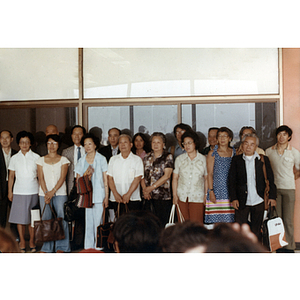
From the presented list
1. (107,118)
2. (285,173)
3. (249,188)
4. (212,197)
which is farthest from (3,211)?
(285,173)

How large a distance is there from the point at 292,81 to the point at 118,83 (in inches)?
90.6

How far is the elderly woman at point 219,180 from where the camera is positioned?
4.08m

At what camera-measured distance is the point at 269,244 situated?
157 inches

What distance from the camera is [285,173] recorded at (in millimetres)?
4113

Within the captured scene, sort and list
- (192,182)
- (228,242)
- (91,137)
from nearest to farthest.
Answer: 1. (228,242)
2. (192,182)
3. (91,137)

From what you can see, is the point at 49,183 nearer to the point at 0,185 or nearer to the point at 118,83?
the point at 0,185

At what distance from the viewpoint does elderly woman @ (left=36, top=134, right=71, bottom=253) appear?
13.8 feet

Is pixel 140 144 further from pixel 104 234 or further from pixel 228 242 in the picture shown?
pixel 228 242

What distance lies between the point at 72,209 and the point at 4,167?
109 cm

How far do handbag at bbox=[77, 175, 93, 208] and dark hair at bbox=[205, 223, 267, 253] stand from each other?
5.39ft

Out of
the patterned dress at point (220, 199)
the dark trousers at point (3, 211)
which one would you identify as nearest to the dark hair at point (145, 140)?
the patterned dress at point (220, 199)

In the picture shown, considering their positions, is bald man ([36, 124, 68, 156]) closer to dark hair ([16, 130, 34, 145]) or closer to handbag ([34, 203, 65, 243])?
dark hair ([16, 130, 34, 145])

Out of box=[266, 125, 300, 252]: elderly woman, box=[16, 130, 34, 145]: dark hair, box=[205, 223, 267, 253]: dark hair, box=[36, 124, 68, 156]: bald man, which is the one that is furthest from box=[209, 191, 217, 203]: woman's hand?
box=[16, 130, 34, 145]: dark hair

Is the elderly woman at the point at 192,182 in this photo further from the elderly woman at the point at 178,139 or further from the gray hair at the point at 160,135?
the gray hair at the point at 160,135
